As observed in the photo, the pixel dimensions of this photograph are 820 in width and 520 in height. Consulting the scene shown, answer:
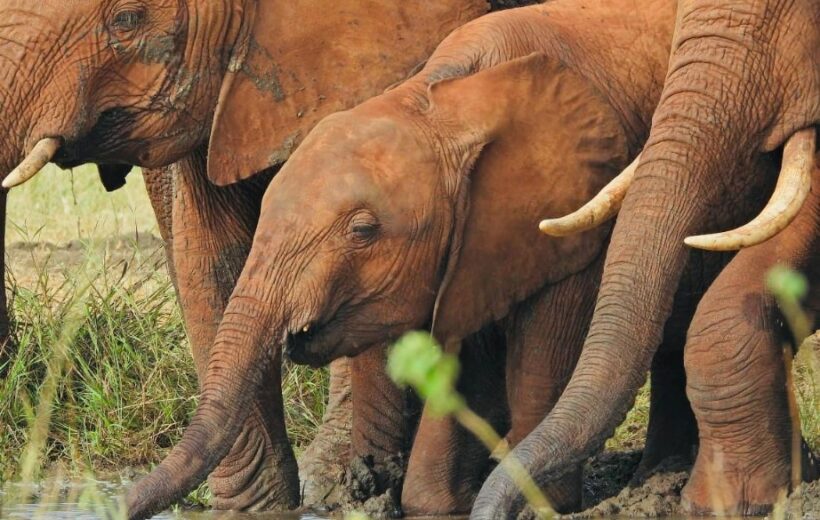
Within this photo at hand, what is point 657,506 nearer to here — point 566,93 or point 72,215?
point 566,93

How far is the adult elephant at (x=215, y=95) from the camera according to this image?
7.32 metres

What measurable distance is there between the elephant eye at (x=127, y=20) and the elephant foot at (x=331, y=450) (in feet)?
4.25

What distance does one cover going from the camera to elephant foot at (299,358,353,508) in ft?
25.5

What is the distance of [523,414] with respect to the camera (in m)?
7.12

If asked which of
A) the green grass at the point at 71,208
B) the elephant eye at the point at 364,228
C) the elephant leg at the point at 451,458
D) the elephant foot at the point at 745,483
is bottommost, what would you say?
the elephant foot at the point at 745,483

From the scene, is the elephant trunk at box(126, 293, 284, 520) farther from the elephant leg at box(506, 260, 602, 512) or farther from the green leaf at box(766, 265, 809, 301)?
the green leaf at box(766, 265, 809, 301)

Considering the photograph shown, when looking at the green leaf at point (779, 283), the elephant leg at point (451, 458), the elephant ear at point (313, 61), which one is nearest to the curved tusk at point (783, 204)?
the green leaf at point (779, 283)

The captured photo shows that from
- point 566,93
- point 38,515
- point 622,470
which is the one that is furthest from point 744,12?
Answer: point 38,515

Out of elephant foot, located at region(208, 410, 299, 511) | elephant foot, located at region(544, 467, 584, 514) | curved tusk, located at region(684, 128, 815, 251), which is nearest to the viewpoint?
curved tusk, located at region(684, 128, 815, 251)

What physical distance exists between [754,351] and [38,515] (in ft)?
6.87

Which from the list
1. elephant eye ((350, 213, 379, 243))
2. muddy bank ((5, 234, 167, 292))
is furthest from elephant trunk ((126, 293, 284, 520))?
muddy bank ((5, 234, 167, 292))

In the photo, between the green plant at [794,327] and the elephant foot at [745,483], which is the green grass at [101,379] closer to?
the elephant foot at [745,483]

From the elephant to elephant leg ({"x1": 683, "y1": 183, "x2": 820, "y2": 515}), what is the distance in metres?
0.44

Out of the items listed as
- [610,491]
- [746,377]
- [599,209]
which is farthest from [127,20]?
[746,377]
